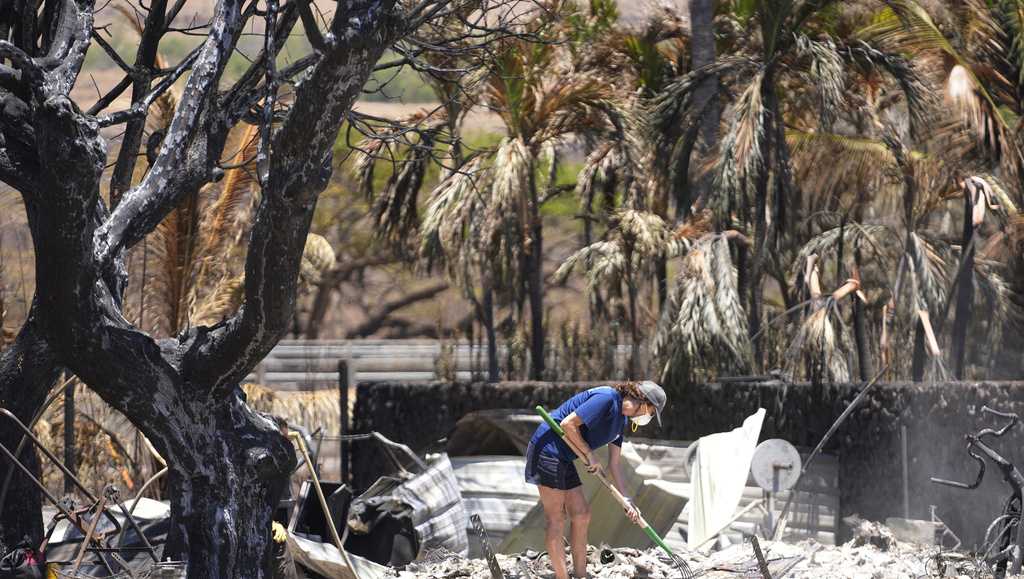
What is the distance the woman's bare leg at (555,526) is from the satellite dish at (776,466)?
7.42ft

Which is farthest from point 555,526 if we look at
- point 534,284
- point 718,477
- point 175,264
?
point 175,264

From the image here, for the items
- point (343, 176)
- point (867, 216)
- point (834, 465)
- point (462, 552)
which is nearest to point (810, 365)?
point (834, 465)

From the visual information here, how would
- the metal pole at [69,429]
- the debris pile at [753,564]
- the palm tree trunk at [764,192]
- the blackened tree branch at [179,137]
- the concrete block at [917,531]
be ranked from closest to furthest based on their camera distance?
the blackened tree branch at [179,137]
the debris pile at [753,564]
the concrete block at [917,531]
the metal pole at [69,429]
the palm tree trunk at [764,192]

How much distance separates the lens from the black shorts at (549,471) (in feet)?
29.8

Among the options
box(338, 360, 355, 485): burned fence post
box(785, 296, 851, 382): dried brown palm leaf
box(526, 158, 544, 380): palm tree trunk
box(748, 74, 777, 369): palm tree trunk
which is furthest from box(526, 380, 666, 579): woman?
box(526, 158, 544, 380): palm tree trunk

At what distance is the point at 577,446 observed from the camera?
8.89 metres

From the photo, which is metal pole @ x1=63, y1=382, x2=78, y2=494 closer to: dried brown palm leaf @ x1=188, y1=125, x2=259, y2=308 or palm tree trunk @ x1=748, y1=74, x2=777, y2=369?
dried brown palm leaf @ x1=188, y1=125, x2=259, y2=308

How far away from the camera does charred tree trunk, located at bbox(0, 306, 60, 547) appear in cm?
909

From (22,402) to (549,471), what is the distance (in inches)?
140

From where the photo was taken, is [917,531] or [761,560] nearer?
[761,560]

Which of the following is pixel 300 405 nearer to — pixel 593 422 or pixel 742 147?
pixel 742 147

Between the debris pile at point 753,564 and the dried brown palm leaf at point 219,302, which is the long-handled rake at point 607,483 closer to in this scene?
the debris pile at point 753,564

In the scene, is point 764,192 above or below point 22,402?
above

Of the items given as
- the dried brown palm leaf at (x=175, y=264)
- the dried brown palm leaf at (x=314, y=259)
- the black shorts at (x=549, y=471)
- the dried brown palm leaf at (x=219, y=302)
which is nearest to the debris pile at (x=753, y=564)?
the black shorts at (x=549, y=471)
